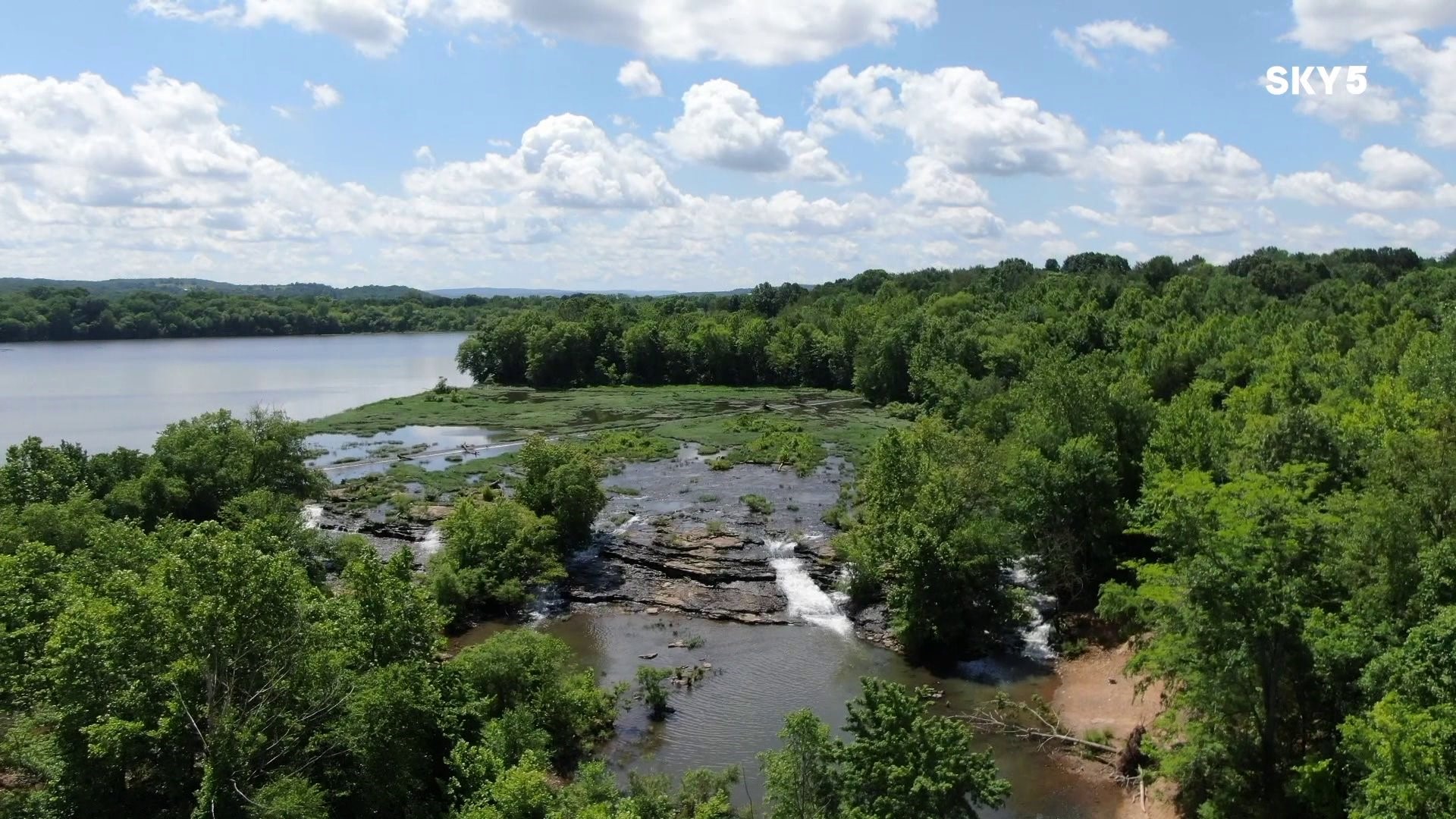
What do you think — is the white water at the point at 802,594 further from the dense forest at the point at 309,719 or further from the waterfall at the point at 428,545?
the waterfall at the point at 428,545

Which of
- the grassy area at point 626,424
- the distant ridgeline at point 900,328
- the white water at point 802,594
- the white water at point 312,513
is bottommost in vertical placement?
the white water at point 802,594

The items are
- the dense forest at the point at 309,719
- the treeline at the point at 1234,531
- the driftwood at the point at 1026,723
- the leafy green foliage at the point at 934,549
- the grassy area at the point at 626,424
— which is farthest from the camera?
the grassy area at the point at 626,424

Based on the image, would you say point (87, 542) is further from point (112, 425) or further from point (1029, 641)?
point (112, 425)

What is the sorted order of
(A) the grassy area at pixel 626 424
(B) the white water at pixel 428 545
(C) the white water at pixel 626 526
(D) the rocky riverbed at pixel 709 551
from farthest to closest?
1. (A) the grassy area at pixel 626 424
2. (C) the white water at pixel 626 526
3. (B) the white water at pixel 428 545
4. (D) the rocky riverbed at pixel 709 551

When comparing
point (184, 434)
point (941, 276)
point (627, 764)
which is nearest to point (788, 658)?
point (627, 764)

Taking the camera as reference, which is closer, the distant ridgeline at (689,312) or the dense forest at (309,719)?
the dense forest at (309,719)

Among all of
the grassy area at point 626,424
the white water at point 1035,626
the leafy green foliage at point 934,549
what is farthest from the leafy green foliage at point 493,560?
the white water at point 1035,626

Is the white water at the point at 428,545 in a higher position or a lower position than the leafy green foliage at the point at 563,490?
lower

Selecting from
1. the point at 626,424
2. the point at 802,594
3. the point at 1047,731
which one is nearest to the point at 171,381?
the point at 626,424
